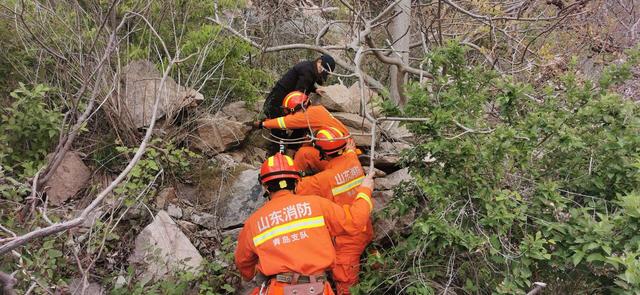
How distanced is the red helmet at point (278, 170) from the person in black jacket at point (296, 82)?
6.43 ft

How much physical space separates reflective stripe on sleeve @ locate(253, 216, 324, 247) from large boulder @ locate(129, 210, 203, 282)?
87 centimetres

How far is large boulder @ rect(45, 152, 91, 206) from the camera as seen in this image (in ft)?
16.6

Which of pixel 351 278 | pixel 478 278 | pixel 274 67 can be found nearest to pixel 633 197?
pixel 478 278

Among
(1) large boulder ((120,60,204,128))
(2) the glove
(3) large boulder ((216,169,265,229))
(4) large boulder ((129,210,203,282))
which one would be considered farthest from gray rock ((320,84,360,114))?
(4) large boulder ((129,210,203,282))

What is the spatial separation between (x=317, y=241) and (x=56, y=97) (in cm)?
342

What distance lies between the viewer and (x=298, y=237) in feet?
12.3

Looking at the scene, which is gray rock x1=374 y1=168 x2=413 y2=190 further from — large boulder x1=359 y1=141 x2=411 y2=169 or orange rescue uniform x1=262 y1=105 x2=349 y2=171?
orange rescue uniform x1=262 y1=105 x2=349 y2=171

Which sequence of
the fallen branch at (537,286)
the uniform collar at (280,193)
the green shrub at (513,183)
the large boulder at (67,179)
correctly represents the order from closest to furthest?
1. the fallen branch at (537,286)
2. the green shrub at (513,183)
3. the uniform collar at (280,193)
4. the large boulder at (67,179)

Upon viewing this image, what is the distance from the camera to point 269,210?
12.7 ft

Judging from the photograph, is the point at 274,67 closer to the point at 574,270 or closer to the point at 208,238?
the point at 208,238

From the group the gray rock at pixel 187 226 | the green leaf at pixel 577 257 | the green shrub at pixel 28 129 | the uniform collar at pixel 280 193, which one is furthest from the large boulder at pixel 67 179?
the green leaf at pixel 577 257

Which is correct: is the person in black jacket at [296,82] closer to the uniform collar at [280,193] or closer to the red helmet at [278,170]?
the red helmet at [278,170]

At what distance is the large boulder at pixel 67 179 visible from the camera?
5.05 meters

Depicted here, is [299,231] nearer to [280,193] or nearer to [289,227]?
[289,227]
